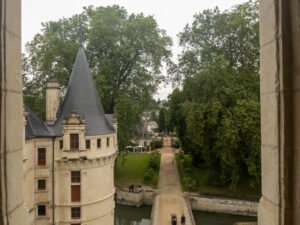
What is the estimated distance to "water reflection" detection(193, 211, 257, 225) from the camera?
64.5ft

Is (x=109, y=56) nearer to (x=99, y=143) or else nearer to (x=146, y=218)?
(x=99, y=143)

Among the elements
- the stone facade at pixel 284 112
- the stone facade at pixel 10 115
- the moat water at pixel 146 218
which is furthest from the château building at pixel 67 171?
the stone facade at pixel 284 112

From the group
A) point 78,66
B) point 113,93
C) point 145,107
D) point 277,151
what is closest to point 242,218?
point 145,107

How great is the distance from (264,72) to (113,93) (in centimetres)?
2097

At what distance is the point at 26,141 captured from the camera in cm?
1333

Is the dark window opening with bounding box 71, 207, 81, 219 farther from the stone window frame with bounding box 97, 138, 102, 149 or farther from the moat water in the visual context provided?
the moat water

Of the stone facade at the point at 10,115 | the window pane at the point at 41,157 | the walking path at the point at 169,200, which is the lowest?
the walking path at the point at 169,200

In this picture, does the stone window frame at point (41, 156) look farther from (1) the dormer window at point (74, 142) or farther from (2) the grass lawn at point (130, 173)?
(2) the grass lawn at point (130, 173)

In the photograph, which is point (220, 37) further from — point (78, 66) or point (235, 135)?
point (78, 66)

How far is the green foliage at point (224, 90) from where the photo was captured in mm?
19422

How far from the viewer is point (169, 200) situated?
67.2 feet

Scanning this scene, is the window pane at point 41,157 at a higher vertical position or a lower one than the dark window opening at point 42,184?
higher

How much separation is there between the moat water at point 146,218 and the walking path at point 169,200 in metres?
1.55

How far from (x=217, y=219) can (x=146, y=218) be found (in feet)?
15.5
